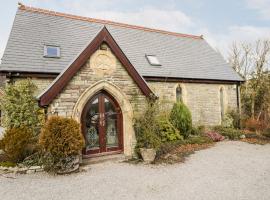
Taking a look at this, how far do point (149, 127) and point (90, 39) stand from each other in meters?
5.26

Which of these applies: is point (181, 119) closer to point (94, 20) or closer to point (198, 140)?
point (198, 140)

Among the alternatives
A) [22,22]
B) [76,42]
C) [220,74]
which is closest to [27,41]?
[22,22]

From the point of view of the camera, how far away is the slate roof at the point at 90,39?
38.1 ft

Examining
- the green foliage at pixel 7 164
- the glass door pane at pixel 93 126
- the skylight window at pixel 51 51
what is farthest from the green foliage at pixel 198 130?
the green foliage at pixel 7 164

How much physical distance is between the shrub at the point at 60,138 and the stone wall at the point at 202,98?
768 centimetres

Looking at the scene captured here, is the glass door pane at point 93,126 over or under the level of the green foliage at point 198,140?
over

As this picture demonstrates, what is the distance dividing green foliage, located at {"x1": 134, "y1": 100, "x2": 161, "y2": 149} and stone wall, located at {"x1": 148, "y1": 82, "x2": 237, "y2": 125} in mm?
5274

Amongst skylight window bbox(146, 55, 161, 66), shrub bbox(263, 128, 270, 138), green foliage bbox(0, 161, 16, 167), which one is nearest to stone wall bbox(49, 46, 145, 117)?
green foliage bbox(0, 161, 16, 167)

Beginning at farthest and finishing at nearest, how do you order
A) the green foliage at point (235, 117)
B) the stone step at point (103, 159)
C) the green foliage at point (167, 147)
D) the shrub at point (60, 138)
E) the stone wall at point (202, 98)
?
the green foliage at point (235, 117), the stone wall at point (202, 98), the green foliage at point (167, 147), the stone step at point (103, 159), the shrub at point (60, 138)

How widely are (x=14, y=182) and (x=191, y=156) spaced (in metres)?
6.73

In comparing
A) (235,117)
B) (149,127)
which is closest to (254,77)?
(235,117)

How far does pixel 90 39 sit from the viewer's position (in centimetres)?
1115

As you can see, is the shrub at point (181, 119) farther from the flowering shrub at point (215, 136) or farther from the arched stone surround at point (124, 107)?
the arched stone surround at point (124, 107)

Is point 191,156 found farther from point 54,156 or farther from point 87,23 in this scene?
point 87,23
